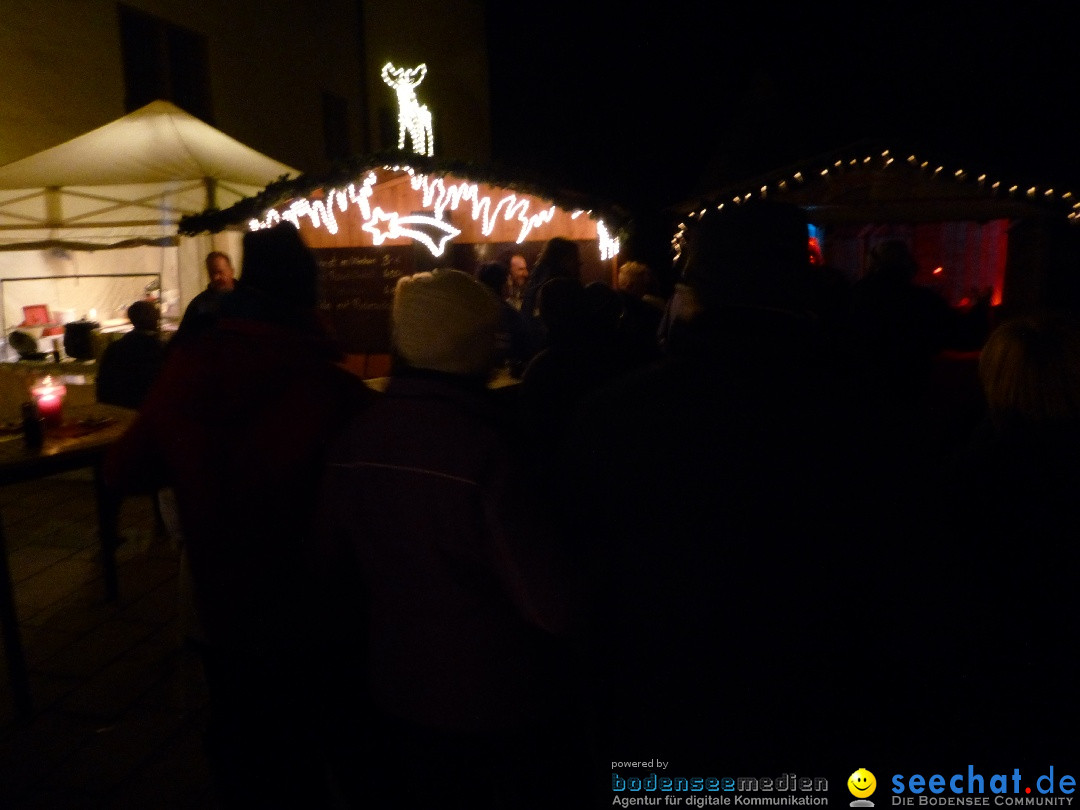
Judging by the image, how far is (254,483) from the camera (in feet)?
7.11

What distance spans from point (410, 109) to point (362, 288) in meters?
8.52

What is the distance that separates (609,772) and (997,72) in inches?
491

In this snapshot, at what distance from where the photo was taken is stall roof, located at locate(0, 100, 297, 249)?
712 cm

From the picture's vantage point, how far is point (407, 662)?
1914 mm

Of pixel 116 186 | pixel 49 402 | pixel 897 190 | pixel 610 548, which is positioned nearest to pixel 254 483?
pixel 610 548

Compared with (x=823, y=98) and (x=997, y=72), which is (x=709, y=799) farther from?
(x=823, y=98)

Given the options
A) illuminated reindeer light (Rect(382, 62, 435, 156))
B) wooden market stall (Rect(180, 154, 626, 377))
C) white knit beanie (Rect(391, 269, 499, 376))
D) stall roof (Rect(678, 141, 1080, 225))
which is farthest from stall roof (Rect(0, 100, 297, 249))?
illuminated reindeer light (Rect(382, 62, 435, 156))

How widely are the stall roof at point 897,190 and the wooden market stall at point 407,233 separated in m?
1.37

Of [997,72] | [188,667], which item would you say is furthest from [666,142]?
[188,667]

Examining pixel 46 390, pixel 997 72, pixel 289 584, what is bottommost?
pixel 289 584

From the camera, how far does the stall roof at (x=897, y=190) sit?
8047 millimetres

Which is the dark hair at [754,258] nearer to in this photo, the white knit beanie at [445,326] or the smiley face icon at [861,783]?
the white knit beanie at [445,326]

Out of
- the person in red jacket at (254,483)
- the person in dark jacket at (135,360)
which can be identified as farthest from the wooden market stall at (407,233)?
the person in red jacket at (254,483)

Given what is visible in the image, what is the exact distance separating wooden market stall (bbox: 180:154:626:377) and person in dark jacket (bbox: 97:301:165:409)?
263 centimetres
